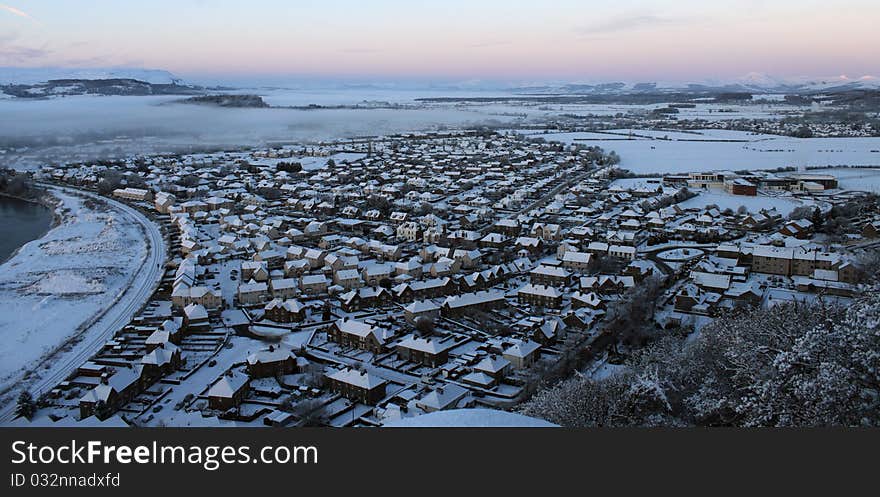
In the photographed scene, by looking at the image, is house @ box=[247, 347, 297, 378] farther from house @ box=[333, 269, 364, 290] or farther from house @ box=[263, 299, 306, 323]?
house @ box=[333, 269, 364, 290]

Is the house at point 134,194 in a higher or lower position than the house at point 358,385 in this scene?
higher

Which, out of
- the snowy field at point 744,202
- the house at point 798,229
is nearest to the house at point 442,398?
the house at point 798,229

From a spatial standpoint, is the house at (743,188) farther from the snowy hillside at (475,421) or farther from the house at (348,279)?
the snowy hillside at (475,421)

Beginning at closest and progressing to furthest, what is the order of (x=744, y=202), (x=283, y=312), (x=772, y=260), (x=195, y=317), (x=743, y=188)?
(x=195, y=317) < (x=283, y=312) < (x=772, y=260) < (x=744, y=202) < (x=743, y=188)

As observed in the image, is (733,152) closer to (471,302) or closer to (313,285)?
(471,302)

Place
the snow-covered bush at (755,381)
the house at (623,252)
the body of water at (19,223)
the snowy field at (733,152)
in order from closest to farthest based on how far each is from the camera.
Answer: the snow-covered bush at (755,381)
the house at (623,252)
the body of water at (19,223)
the snowy field at (733,152)

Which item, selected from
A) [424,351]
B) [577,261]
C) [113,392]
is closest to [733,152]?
[577,261]

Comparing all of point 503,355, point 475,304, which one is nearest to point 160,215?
point 475,304
